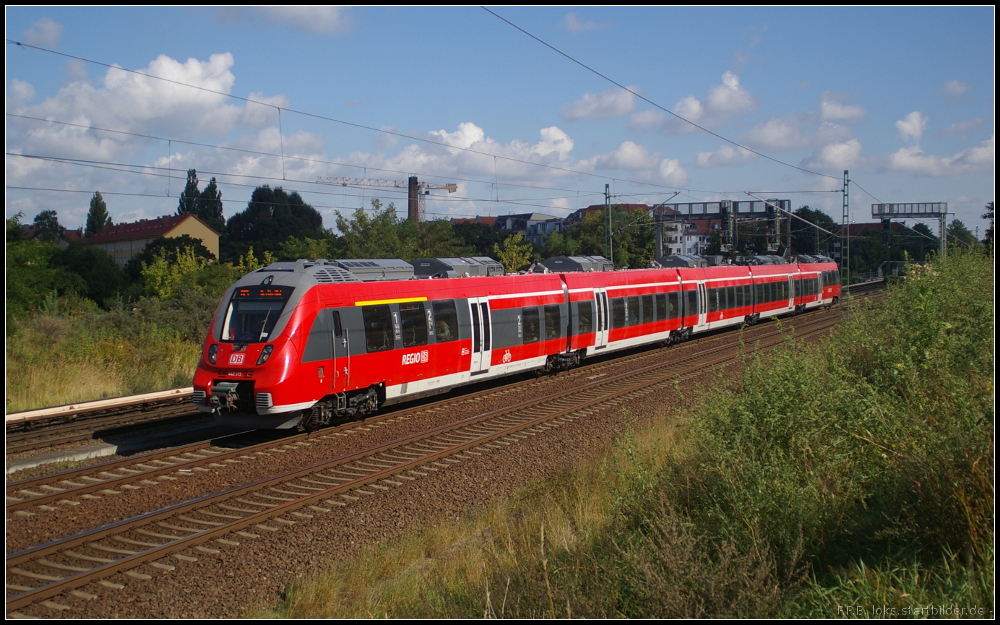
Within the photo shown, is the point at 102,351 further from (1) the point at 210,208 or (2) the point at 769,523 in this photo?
(1) the point at 210,208

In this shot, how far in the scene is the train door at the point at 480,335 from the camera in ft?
53.8

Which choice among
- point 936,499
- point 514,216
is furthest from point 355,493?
point 514,216

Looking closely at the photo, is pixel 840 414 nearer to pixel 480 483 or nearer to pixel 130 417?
pixel 480 483

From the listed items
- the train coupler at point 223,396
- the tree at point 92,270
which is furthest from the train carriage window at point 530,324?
the tree at point 92,270

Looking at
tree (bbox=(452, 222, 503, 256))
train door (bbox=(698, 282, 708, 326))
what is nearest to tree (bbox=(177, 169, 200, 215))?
tree (bbox=(452, 222, 503, 256))

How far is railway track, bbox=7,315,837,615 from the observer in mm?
7109

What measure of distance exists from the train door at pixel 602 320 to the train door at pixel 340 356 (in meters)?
10.2

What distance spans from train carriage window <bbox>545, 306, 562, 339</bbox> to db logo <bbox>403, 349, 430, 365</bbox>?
503 cm

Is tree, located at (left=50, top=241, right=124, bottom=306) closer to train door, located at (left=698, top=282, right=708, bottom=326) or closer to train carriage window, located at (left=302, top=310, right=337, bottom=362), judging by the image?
train door, located at (left=698, top=282, right=708, bottom=326)

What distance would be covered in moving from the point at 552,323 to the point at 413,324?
5713mm

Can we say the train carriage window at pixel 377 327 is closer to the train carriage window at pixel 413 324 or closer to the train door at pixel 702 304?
the train carriage window at pixel 413 324

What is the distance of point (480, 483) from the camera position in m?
10.2

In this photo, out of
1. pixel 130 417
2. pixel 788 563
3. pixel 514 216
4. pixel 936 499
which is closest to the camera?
pixel 936 499

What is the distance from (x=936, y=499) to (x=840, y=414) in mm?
1821
